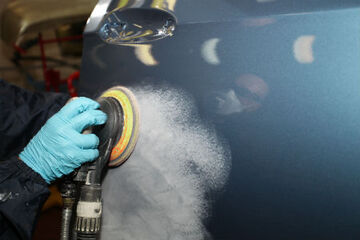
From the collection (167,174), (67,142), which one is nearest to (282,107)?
(167,174)

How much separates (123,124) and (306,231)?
1.74 feet

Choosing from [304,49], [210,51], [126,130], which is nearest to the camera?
[304,49]

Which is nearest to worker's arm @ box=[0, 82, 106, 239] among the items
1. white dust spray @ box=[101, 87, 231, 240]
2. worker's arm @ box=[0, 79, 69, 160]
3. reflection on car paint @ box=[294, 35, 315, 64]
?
white dust spray @ box=[101, 87, 231, 240]

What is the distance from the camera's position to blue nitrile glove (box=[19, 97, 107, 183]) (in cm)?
98

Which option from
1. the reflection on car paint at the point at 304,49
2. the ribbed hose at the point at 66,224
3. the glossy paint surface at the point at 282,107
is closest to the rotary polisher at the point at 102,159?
the ribbed hose at the point at 66,224

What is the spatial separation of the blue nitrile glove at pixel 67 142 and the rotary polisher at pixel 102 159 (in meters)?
0.03

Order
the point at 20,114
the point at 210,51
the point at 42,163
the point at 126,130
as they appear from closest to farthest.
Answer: the point at 210,51 → the point at 126,130 → the point at 42,163 → the point at 20,114

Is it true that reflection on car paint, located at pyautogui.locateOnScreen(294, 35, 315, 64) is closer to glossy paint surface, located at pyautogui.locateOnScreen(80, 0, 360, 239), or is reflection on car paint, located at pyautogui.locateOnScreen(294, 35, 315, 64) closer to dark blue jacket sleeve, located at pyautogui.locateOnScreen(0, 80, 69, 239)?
glossy paint surface, located at pyautogui.locateOnScreen(80, 0, 360, 239)

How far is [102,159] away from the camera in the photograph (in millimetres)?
965

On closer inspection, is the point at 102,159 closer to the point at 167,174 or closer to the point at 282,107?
the point at 167,174

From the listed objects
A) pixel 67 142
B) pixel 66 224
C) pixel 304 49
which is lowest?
pixel 66 224

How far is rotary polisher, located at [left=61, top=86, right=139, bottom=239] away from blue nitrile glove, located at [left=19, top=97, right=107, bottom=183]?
3 centimetres

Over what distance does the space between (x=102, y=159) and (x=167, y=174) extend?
22 cm

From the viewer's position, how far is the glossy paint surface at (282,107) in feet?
2.19
